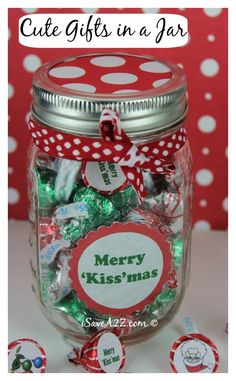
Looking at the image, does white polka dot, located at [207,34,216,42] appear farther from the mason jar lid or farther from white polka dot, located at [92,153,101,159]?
white polka dot, located at [92,153,101,159]

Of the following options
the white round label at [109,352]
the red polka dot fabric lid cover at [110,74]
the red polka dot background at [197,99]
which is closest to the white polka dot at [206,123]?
the red polka dot background at [197,99]

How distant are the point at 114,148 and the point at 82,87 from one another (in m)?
0.10

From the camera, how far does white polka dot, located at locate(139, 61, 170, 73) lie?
969 millimetres

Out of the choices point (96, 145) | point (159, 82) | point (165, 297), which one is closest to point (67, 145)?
point (96, 145)

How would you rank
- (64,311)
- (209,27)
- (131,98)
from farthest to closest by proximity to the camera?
(209,27) → (64,311) → (131,98)

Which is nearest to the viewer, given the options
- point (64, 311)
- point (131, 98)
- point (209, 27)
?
point (131, 98)

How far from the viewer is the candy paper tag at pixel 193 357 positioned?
94cm

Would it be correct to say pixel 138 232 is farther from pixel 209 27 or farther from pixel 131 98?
pixel 209 27

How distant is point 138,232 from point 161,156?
0.34 feet

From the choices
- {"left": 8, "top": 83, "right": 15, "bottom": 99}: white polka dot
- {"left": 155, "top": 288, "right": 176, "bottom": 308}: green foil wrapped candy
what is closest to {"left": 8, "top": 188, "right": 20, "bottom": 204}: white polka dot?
{"left": 8, "top": 83, "right": 15, "bottom": 99}: white polka dot

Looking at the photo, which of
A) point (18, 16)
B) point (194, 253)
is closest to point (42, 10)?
point (18, 16)

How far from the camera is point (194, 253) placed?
1231 mm

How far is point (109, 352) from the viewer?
3.05 feet

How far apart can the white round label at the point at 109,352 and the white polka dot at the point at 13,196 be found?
0.46 metres
